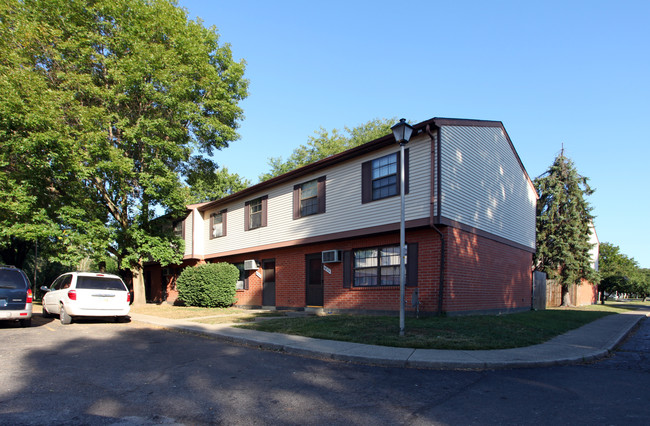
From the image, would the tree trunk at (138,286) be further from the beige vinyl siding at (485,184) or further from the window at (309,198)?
the beige vinyl siding at (485,184)

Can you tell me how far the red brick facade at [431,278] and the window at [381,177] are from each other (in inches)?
56.0

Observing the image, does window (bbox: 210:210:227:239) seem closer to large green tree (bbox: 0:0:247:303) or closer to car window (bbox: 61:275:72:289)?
large green tree (bbox: 0:0:247:303)

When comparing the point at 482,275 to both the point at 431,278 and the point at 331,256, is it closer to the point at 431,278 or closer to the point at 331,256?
the point at 431,278

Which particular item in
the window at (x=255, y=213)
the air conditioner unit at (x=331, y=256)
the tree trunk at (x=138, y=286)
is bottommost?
the tree trunk at (x=138, y=286)

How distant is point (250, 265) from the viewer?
19.7 m

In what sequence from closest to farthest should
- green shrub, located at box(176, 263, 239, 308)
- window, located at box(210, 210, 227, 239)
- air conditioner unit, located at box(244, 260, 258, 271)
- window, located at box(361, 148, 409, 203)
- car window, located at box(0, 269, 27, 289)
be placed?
1. car window, located at box(0, 269, 27, 289)
2. window, located at box(361, 148, 409, 203)
3. green shrub, located at box(176, 263, 239, 308)
4. air conditioner unit, located at box(244, 260, 258, 271)
5. window, located at box(210, 210, 227, 239)

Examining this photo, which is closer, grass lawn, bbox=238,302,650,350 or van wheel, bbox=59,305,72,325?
grass lawn, bbox=238,302,650,350

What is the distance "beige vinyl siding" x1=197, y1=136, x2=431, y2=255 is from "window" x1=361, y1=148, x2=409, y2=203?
0.61 ft

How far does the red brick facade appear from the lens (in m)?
12.7

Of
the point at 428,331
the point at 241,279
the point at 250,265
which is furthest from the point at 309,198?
the point at 428,331

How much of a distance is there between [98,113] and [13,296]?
9.13 meters

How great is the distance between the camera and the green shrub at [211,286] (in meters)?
18.8

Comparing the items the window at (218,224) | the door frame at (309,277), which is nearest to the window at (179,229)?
the window at (218,224)

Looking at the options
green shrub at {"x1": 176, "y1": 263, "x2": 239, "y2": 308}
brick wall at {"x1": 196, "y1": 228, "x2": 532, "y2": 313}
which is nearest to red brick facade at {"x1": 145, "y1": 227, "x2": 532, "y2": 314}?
brick wall at {"x1": 196, "y1": 228, "x2": 532, "y2": 313}
